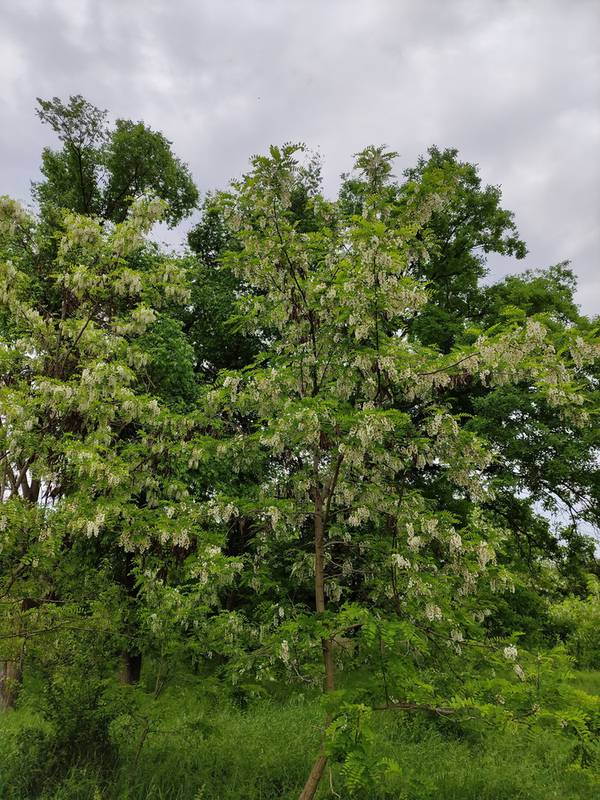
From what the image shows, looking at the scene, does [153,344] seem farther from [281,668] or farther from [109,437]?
[281,668]

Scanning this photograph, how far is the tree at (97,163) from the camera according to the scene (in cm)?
1717

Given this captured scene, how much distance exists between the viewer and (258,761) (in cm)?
711

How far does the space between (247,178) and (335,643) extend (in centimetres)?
587

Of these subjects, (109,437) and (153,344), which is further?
(153,344)

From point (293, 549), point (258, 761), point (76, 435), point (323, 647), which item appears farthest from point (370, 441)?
point (76, 435)

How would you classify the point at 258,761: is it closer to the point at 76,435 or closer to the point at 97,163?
the point at 76,435

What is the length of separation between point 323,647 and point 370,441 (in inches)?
96.7

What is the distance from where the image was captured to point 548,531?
15078 millimetres

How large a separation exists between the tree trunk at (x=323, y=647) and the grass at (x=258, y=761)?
7.7 inches

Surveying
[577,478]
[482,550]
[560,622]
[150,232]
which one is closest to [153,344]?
[150,232]

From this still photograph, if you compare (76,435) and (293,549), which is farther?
(76,435)

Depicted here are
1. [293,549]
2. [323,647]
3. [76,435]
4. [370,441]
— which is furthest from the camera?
[76,435]

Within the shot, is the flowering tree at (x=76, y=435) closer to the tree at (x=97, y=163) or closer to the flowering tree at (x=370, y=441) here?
the flowering tree at (x=370, y=441)

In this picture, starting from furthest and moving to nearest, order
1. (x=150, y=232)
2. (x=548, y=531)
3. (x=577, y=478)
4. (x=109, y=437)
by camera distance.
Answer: (x=548, y=531), (x=577, y=478), (x=150, y=232), (x=109, y=437)
